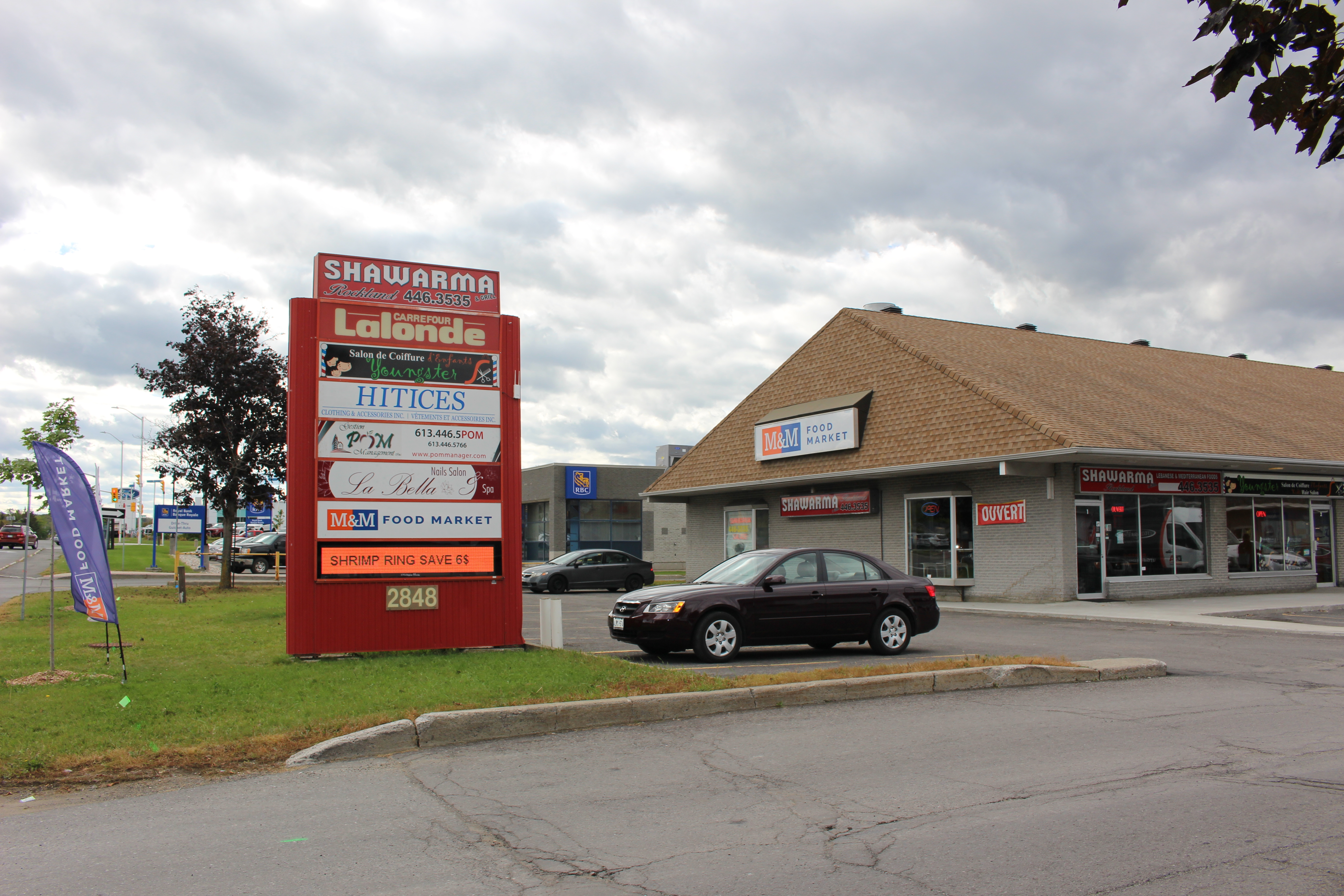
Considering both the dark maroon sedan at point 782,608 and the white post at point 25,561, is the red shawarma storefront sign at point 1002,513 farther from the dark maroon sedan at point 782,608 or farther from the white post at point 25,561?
the white post at point 25,561

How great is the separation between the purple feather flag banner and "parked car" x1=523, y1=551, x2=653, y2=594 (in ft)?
67.5

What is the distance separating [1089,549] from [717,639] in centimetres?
1333

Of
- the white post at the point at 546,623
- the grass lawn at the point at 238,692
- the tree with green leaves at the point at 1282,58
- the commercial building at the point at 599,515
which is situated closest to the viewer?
the tree with green leaves at the point at 1282,58

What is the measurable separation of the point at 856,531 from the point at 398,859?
22787mm

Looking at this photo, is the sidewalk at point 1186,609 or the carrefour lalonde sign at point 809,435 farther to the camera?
the carrefour lalonde sign at point 809,435

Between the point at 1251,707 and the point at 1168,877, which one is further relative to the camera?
the point at 1251,707

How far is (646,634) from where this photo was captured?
37.8ft

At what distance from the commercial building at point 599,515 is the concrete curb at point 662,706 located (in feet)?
124

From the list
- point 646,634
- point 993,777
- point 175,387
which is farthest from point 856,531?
point 993,777

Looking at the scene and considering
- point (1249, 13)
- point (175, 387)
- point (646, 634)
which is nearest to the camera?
point (1249, 13)

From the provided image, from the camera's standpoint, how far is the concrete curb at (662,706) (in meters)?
7.37

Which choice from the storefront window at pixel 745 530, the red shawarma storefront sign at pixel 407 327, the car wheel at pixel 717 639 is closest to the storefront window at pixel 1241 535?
the storefront window at pixel 745 530

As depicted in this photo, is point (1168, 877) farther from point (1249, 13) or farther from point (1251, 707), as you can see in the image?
point (1251, 707)

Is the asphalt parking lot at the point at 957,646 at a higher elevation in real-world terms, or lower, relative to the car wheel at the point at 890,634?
lower
